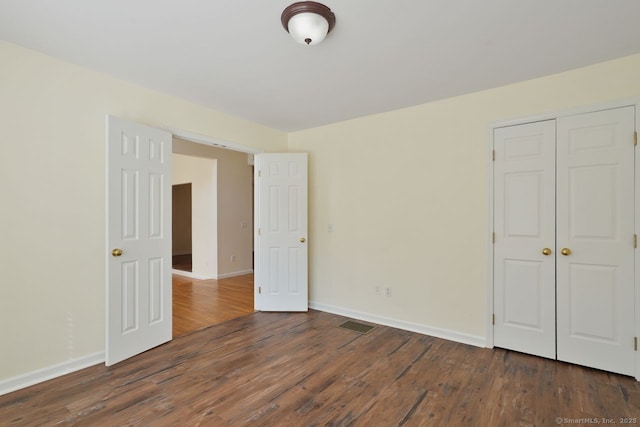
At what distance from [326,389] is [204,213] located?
16.3 feet

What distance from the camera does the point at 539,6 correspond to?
1824mm

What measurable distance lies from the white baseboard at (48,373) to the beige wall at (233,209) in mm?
3529

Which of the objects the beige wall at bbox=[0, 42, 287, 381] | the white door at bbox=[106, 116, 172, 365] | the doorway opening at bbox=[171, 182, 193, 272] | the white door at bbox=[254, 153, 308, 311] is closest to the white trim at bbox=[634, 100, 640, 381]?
the white door at bbox=[254, 153, 308, 311]

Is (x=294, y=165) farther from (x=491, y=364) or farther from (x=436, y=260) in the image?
(x=491, y=364)

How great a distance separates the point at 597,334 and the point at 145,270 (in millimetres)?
4093

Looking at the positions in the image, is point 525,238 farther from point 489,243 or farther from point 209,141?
point 209,141

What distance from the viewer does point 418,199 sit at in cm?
342

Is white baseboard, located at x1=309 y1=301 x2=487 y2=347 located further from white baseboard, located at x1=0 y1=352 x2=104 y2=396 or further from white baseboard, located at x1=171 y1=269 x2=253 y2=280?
white baseboard, located at x1=171 y1=269 x2=253 y2=280

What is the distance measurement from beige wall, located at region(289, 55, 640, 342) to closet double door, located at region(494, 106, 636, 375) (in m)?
0.17

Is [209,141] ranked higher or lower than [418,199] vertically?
higher

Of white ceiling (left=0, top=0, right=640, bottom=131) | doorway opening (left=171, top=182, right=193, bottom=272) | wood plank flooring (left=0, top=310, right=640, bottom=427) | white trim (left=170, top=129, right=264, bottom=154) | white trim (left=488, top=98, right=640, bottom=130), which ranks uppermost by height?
white ceiling (left=0, top=0, right=640, bottom=131)

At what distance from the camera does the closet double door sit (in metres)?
2.46

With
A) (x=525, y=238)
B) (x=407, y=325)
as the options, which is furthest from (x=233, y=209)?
(x=525, y=238)

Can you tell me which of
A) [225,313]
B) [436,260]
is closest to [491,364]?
[436,260]
